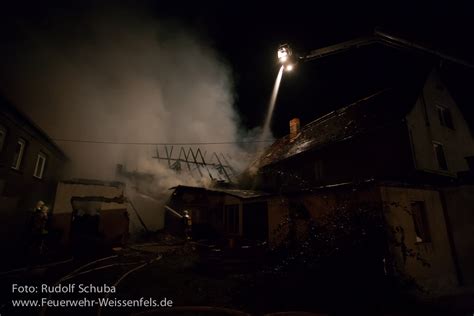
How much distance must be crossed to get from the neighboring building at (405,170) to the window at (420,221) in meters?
0.03

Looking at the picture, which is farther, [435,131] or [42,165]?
[42,165]

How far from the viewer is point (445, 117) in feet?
44.0

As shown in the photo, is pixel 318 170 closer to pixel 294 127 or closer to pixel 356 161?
pixel 356 161

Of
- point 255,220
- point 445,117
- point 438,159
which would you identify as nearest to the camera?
point 438,159

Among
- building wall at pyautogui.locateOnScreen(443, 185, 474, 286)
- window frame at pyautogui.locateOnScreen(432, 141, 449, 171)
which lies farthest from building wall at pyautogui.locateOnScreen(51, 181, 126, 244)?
window frame at pyautogui.locateOnScreen(432, 141, 449, 171)

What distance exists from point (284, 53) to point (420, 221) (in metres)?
7.78

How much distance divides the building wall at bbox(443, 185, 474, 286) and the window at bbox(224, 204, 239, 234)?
11702mm

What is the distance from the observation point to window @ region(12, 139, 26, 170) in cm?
1096

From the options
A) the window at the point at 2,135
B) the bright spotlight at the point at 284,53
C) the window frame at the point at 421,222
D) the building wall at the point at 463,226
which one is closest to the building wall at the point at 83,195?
the window at the point at 2,135

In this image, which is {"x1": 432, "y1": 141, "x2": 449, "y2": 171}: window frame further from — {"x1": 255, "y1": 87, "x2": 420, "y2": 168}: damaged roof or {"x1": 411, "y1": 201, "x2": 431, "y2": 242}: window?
{"x1": 411, "y1": 201, "x2": 431, "y2": 242}: window

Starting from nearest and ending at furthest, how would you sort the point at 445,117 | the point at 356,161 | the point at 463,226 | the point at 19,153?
the point at 463,226 → the point at 19,153 → the point at 356,161 → the point at 445,117

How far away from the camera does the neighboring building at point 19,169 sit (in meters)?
9.66

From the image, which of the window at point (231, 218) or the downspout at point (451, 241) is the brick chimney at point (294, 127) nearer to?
the window at point (231, 218)

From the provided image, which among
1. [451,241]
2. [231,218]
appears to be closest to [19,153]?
[231,218]
